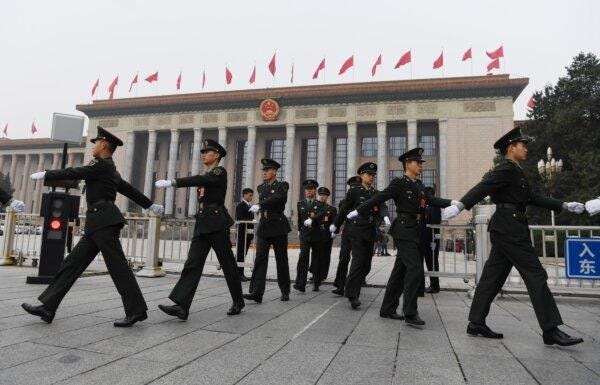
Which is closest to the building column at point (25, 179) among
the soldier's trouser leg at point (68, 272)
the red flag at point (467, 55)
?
the red flag at point (467, 55)

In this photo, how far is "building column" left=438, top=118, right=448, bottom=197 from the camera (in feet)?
105

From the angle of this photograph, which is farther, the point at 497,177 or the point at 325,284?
the point at 325,284

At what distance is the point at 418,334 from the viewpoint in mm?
3408

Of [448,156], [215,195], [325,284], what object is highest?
[448,156]

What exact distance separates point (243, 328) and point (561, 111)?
2430 cm

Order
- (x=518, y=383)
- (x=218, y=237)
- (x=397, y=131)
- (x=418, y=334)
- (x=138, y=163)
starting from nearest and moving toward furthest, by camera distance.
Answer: (x=518, y=383), (x=418, y=334), (x=218, y=237), (x=397, y=131), (x=138, y=163)

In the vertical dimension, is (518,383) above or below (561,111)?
below

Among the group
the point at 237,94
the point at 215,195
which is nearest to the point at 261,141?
the point at 237,94

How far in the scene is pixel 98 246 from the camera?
3.56 m

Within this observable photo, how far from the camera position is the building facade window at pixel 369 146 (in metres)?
36.6

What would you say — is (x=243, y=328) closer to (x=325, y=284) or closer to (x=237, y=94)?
(x=325, y=284)

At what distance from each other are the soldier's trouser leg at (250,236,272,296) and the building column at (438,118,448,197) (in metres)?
29.5

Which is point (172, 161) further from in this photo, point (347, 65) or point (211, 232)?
point (211, 232)

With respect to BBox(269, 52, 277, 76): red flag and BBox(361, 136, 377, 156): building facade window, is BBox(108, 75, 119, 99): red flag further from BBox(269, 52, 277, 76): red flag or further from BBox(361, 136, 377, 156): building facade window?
BBox(361, 136, 377, 156): building facade window
